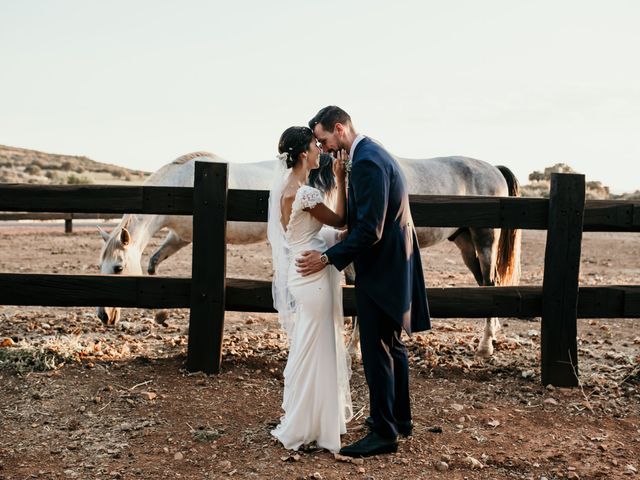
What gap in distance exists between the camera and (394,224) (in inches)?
169

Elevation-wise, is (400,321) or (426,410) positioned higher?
(400,321)

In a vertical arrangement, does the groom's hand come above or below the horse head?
above

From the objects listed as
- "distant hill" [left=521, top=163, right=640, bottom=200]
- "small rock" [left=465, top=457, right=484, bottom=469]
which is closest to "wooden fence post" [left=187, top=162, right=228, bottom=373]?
"small rock" [left=465, top=457, right=484, bottom=469]

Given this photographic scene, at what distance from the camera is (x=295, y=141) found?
4391mm

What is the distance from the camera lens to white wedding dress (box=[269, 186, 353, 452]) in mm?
4305

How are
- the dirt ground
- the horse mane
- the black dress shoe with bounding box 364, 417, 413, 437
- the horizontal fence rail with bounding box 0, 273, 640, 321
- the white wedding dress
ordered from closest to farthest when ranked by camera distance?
the dirt ground, the white wedding dress, the black dress shoe with bounding box 364, 417, 413, 437, the horizontal fence rail with bounding box 0, 273, 640, 321, the horse mane

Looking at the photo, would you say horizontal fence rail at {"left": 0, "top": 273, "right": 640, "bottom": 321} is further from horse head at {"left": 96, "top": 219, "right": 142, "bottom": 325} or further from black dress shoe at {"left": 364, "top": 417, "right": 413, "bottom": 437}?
horse head at {"left": 96, "top": 219, "right": 142, "bottom": 325}

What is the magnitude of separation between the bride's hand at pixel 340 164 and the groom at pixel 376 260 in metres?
0.04

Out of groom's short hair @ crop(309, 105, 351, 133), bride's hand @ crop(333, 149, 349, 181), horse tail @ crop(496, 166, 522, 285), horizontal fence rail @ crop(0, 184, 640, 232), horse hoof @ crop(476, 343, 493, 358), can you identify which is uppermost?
groom's short hair @ crop(309, 105, 351, 133)

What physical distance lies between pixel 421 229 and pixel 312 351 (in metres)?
4.28

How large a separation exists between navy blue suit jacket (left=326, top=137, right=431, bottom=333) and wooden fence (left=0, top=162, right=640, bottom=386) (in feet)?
4.29

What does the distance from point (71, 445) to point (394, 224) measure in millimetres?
2510

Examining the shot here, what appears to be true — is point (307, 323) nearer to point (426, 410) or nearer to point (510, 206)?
point (426, 410)

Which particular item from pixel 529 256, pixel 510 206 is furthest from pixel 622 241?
pixel 510 206
